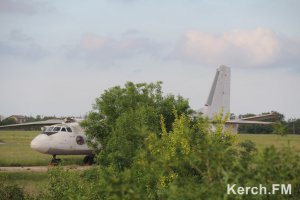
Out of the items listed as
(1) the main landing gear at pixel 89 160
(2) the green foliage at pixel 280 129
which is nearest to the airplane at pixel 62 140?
(1) the main landing gear at pixel 89 160

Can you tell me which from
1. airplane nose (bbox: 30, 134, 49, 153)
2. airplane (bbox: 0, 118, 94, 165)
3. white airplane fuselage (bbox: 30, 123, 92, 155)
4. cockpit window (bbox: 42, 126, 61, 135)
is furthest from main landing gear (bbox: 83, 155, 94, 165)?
airplane nose (bbox: 30, 134, 49, 153)

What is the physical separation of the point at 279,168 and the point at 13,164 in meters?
32.4

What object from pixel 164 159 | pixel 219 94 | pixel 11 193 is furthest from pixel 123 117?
pixel 164 159

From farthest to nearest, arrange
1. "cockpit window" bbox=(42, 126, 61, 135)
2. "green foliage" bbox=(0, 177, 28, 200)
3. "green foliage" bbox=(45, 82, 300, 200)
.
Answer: "cockpit window" bbox=(42, 126, 61, 135)
"green foliage" bbox=(0, 177, 28, 200)
"green foliage" bbox=(45, 82, 300, 200)

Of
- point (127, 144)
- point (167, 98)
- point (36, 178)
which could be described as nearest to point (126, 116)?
point (127, 144)

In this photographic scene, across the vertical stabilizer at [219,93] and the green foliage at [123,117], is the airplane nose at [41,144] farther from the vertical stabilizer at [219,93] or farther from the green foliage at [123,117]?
the vertical stabilizer at [219,93]

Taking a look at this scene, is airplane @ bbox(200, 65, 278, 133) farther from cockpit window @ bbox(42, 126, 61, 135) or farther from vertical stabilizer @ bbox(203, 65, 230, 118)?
cockpit window @ bbox(42, 126, 61, 135)

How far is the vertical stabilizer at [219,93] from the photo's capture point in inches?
1564

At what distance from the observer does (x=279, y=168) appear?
7.20m

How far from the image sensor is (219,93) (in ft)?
133

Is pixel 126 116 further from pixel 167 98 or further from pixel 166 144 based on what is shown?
pixel 166 144

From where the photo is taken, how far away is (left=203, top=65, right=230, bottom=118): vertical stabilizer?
39719 mm

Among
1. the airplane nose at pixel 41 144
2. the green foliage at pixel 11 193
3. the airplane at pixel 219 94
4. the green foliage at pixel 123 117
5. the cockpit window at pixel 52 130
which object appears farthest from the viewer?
the airplane at pixel 219 94

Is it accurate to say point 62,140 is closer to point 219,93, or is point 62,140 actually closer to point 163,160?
point 219,93
